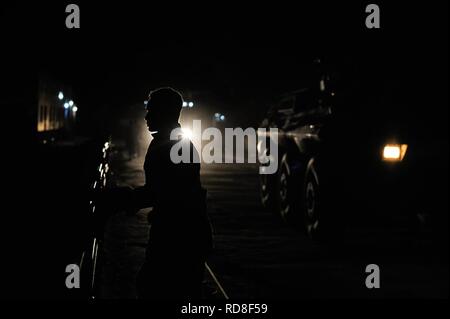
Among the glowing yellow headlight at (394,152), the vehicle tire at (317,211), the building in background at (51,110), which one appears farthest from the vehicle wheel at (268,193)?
the building in background at (51,110)

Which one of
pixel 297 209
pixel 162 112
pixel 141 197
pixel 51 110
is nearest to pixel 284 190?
pixel 297 209

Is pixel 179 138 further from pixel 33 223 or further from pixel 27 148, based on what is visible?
pixel 27 148

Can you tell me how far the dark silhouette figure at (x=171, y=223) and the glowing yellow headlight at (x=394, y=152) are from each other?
562 cm

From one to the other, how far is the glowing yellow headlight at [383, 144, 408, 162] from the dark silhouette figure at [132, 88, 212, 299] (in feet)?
18.5

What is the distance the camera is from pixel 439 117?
912 cm

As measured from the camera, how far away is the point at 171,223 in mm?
3719

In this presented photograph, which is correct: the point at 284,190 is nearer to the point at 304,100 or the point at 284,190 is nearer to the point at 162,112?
the point at 304,100

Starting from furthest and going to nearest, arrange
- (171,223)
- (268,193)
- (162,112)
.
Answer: (268,193)
(162,112)
(171,223)

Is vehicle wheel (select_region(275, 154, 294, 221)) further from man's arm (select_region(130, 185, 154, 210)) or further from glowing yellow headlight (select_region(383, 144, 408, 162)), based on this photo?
man's arm (select_region(130, 185, 154, 210))

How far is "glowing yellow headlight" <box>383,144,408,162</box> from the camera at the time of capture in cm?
905

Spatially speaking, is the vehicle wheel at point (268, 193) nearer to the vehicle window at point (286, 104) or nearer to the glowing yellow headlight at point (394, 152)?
the vehicle window at point (286, 104)

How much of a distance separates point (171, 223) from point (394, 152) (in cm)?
579

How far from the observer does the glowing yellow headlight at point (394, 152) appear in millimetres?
9055
